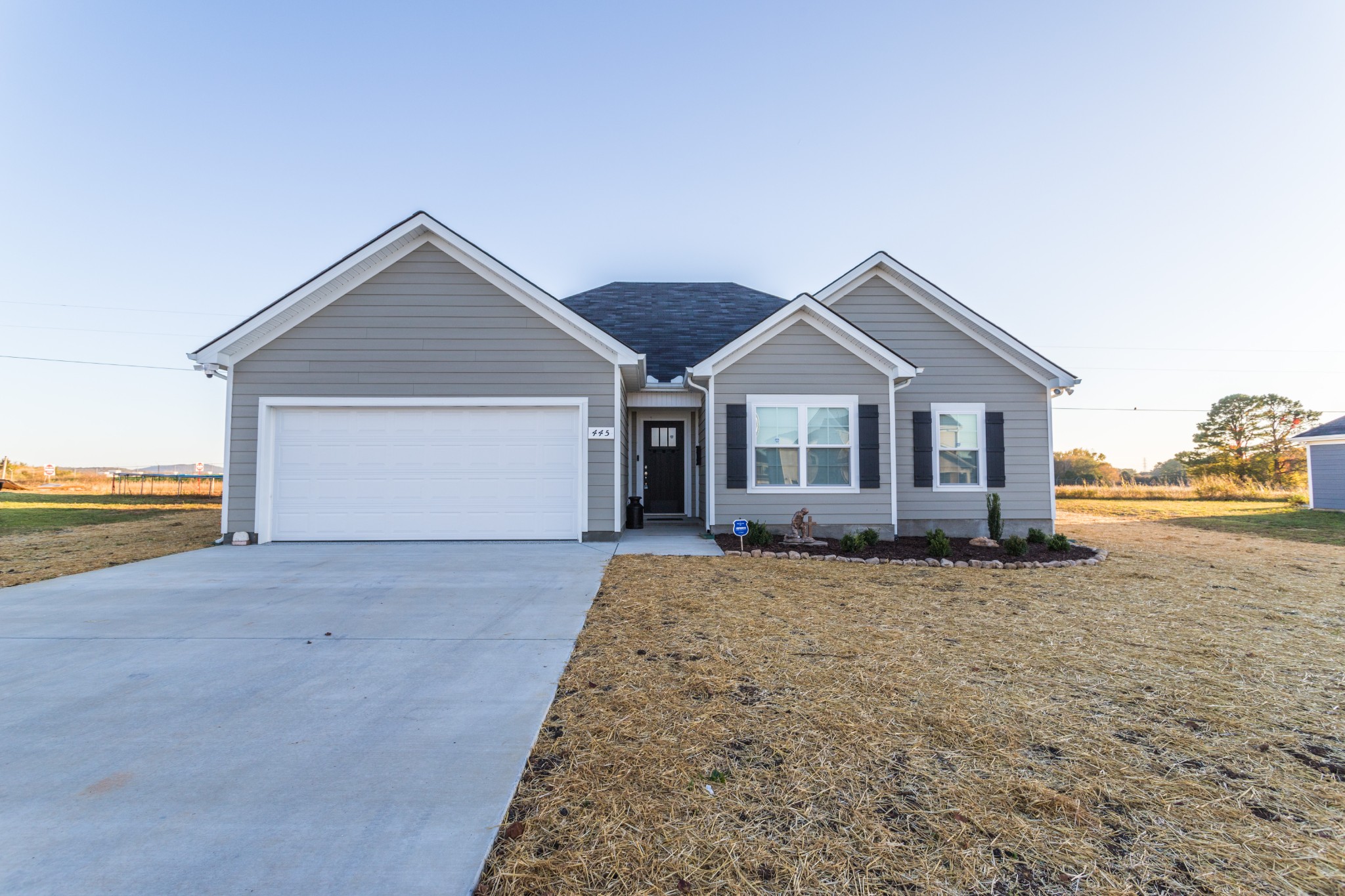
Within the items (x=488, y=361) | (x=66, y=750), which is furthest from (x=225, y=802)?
(x=488, y=361)

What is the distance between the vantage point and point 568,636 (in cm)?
392

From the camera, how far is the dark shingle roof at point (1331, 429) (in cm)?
1597

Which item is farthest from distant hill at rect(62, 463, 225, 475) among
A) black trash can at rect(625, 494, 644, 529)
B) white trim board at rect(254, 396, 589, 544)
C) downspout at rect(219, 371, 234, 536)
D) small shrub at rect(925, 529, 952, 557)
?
small shrub at rect(925, 529, 952, 557)

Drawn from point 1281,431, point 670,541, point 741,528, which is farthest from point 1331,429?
point 1281,431

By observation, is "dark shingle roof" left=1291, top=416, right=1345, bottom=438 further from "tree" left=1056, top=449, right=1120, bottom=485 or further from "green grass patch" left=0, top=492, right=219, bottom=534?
"green grass patch" left=0, top=492, right=219, bottom=534

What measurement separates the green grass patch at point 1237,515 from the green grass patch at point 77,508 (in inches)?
1008

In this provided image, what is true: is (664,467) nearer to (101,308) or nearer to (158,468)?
(101,308)

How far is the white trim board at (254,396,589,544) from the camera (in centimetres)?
834

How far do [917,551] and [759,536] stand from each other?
91.5 inches

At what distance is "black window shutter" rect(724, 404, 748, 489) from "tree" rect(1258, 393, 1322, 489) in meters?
39.7

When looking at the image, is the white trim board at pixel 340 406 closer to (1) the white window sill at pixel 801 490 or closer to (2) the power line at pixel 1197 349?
(1) the white window sill at pixel 801 490

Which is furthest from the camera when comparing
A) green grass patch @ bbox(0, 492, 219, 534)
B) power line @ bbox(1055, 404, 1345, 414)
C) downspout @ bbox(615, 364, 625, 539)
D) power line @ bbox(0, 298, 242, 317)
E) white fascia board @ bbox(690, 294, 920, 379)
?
power line @ bbox(1055, 404, 1345, 414)

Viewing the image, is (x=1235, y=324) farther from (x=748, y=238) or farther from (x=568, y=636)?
(x=568, y=636)

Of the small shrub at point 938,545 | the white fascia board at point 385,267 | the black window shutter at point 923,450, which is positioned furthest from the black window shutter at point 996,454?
the white fascia board at point 385,267
